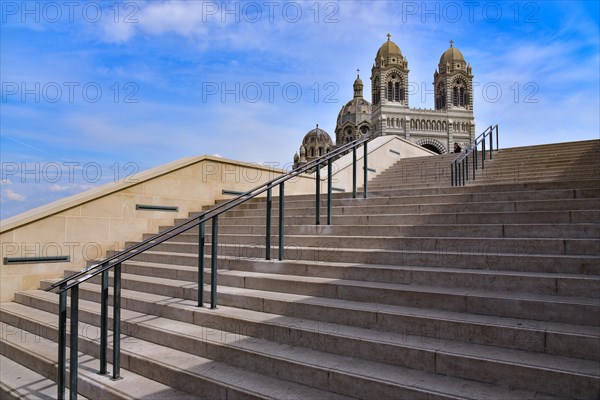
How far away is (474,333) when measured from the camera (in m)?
3.12

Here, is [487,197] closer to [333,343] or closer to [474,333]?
[474,333]

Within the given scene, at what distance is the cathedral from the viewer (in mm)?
84625

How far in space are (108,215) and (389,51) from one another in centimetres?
9253

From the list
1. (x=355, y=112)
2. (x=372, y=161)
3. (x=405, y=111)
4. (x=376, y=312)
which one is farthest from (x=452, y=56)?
(x=376, y=312)

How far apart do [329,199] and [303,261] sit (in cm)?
114

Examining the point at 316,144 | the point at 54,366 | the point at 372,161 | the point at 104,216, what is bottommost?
the point at 54,366

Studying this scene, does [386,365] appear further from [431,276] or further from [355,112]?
[355,112]

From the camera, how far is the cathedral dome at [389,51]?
300 ft

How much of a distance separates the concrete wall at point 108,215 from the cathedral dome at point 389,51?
8943 cm

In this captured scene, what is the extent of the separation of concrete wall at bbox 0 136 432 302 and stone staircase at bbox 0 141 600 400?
68 cm

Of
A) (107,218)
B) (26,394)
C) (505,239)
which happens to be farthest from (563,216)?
(107,218)

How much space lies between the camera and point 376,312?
11.6 feet

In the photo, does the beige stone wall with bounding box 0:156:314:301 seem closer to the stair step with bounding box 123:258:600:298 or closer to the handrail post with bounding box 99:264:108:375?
the stair step with bounding box 123:258:600:298

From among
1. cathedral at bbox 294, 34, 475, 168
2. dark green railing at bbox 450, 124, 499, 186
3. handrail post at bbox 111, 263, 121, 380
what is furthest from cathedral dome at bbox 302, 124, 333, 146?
→ handrail post at bbox 111, 263, 121, 380
